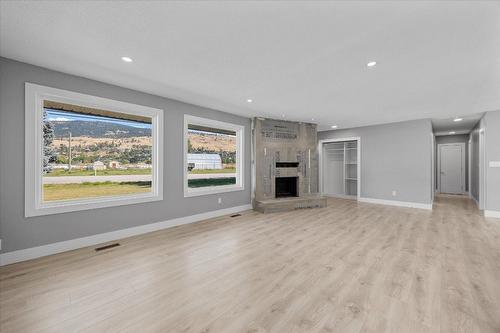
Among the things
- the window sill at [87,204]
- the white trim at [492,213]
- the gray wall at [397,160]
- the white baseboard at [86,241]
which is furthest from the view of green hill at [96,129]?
the white trim at [492,213]

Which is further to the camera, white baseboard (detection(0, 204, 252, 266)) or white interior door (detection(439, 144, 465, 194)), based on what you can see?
white interior door (detection(439, 144, 465, 194))

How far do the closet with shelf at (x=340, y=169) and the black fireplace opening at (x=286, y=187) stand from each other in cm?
233

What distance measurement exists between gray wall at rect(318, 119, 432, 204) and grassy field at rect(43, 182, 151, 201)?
631 centimetres

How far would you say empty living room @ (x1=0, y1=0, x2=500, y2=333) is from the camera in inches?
66.2

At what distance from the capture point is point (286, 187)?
19.9ft

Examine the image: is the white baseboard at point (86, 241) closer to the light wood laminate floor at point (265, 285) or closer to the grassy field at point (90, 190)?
the light wood laminate floor at point (265, 285)

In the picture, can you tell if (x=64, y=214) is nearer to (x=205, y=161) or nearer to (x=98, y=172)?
(x=98, y=172)

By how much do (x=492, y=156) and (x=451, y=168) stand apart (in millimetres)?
4030

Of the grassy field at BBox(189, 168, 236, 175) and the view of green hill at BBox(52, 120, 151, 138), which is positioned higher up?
the view of green hill at BBox(52, 120, 151, 138)

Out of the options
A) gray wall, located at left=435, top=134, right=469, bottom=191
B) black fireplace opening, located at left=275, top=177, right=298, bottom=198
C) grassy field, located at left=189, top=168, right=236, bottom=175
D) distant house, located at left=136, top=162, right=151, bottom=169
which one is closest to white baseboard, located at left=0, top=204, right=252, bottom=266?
grassy field, located at left=189, top=168, right=236, bottom=175

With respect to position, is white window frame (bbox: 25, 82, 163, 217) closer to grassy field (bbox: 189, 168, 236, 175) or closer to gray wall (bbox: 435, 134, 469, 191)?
grassy field (bbox: 189, 168, 236, 175)

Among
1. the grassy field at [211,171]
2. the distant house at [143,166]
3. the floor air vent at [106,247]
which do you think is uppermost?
the distant house at [143,166]

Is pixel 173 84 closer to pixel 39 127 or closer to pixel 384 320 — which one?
pixel 39 127

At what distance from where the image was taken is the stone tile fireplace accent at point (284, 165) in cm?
554
